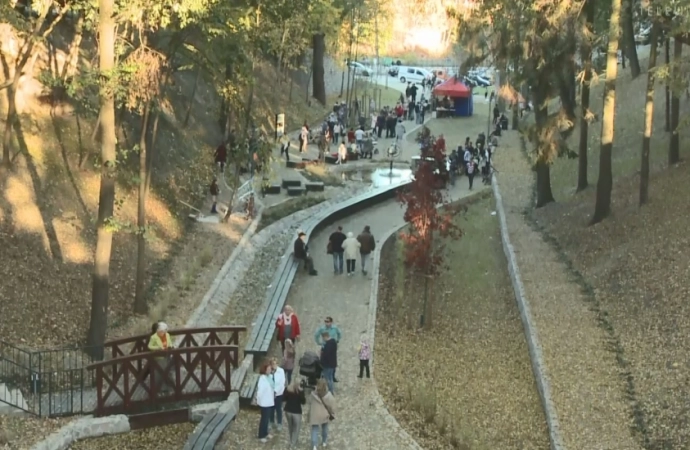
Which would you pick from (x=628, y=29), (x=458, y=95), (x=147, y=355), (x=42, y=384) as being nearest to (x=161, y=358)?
(x=147, y=355)

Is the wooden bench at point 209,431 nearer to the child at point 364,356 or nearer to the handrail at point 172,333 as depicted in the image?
the handrail at point 172,333

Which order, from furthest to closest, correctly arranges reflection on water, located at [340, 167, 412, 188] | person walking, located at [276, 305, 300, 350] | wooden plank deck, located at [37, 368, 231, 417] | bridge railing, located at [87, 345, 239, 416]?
reflection on water, located at [340, 167, 412, 188] → person walking, located at [276, 305, 300, 350] → bridge railing, located at [87, 345, 239, 416] → wooden plank deck, located at [37, 368, 231, 417]

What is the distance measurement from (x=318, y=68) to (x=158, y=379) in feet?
127

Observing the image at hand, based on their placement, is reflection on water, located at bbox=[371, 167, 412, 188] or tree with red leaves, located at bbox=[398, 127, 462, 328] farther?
reflection on water, located at bbox=[371, 167, 412, 188]

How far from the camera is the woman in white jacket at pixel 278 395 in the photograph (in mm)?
12891

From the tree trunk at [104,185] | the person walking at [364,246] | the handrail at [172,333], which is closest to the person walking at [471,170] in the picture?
the person walking at [364,246]

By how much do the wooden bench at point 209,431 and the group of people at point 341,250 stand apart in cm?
924

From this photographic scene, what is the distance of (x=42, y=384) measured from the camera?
13.3 metres

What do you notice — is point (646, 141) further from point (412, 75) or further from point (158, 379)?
point (412, 75)

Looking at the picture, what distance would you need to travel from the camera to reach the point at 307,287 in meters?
21.5

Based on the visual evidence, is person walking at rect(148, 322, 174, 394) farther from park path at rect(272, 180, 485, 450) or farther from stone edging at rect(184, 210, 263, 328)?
stone edging at rect(184, 210, 263, 328)

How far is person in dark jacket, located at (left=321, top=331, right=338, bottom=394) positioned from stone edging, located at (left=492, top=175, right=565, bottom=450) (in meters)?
3.54

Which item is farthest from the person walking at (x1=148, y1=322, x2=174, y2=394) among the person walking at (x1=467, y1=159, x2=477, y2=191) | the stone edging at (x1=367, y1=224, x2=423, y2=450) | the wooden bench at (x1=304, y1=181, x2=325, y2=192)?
the person walking at (x1=467, y1=159, x2=477, y2=191)

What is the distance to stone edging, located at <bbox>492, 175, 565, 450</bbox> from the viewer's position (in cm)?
1395
